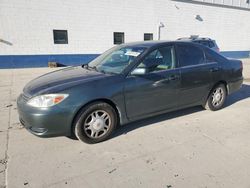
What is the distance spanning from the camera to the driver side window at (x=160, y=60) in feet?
12.1

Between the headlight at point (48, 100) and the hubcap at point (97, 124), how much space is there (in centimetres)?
53

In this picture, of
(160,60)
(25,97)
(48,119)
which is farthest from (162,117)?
(25,97)

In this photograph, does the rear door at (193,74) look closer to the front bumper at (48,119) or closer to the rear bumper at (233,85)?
the rear bumper at (233,85)

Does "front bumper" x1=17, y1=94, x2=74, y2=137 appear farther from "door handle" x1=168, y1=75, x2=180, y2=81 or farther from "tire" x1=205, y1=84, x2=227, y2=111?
"tire" x1=205, y1=84, x2=227, y2=111

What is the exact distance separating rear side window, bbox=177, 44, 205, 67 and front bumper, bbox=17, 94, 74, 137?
2335mm

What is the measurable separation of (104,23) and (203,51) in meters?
9.67

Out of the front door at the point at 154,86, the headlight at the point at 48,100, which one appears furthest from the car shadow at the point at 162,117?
the headlight at the point at 48,100

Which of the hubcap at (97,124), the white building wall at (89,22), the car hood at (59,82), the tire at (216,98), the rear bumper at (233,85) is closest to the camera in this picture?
the car hood at (59,82)

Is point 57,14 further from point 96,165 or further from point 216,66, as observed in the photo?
point 96,165

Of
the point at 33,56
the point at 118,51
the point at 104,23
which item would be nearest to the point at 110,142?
the point at 118,51

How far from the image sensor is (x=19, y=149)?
3227mm

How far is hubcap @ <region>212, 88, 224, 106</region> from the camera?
4.79 metres

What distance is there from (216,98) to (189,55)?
130cm

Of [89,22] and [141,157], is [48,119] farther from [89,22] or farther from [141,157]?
[89,22]
